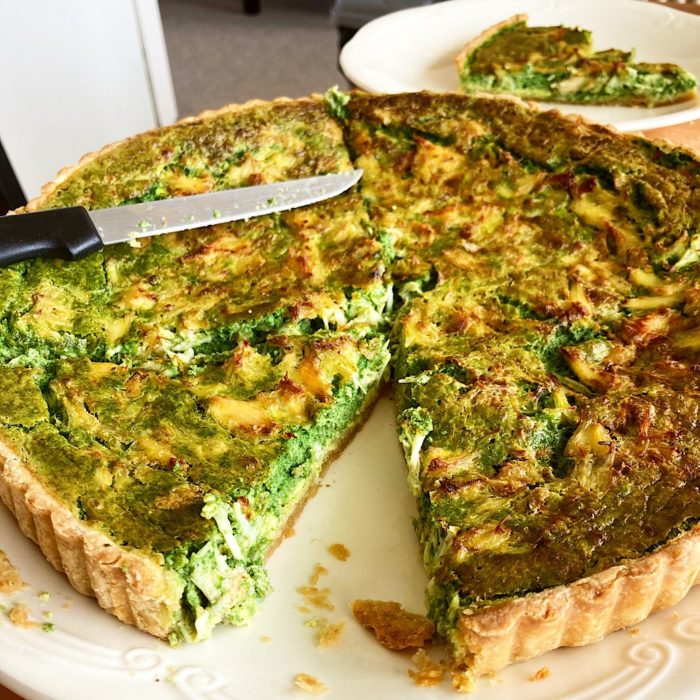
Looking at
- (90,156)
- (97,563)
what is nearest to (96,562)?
(97,563)

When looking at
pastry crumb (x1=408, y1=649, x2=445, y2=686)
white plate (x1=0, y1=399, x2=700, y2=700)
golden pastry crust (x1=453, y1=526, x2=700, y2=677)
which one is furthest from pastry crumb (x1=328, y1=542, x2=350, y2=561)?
golden pastry crust (x1=453, y1=526, x2=700, y2=677)

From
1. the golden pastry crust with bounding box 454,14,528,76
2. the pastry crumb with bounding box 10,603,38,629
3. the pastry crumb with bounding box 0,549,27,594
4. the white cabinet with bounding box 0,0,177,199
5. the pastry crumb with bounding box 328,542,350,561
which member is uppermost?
the pastry crumb with bounding box 10,603,38,629

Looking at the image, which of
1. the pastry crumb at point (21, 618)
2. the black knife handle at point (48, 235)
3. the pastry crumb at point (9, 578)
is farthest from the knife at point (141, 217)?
the pastry crumb at point (21, 618)

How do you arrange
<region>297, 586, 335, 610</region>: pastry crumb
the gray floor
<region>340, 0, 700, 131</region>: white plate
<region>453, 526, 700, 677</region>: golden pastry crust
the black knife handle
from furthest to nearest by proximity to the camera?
the gray floor → <region>340, 0, 700, 131</region>: white plate → the black knife handle → <region>297, 586, 335, 610</region>: pastry crumb → <region>453, 526, 700, 677</region>: golden pastry crust

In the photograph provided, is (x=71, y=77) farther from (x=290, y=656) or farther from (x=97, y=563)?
(x=290, y=656)

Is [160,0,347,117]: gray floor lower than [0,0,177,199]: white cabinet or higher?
lower

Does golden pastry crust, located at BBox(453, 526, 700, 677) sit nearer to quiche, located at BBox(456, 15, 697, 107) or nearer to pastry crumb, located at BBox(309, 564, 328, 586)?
pastry crumb, located at BBox(309, 564, 328, 586)

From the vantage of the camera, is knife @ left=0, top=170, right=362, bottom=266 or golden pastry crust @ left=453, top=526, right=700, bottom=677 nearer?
golden pastry crust @ left=453, top=526, right=700, bottom=677

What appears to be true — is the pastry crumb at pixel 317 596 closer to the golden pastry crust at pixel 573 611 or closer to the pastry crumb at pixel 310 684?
the pastry crumb at pixel 310 684
